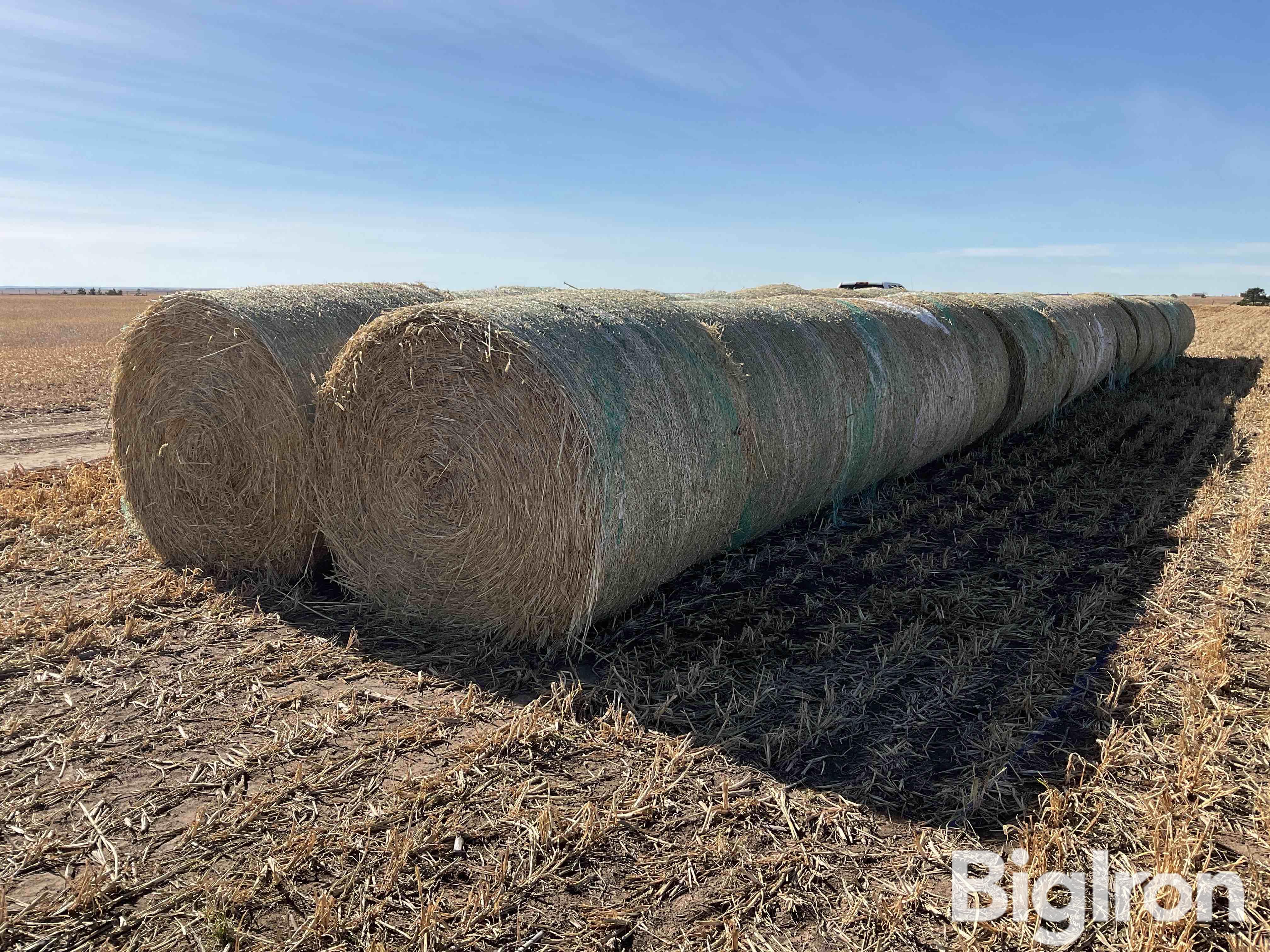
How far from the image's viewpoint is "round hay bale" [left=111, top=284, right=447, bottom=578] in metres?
4.98

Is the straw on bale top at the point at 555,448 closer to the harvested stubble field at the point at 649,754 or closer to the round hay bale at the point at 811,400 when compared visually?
the round hay bale at the point at 811,400

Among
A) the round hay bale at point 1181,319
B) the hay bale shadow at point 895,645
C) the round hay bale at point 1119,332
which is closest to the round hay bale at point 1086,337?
the round hay bale at point 1119,332

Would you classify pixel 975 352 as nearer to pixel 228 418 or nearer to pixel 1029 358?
pixel 1029 358

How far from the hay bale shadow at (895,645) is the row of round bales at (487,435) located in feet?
0.81

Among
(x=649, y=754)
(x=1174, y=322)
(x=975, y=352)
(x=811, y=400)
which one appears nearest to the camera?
(x=649, y=754)

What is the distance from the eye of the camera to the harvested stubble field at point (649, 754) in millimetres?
2500

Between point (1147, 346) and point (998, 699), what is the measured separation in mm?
15264

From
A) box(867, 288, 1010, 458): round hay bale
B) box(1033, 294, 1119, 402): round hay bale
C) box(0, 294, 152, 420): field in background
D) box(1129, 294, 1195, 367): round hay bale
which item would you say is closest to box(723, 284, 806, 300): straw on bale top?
box(867, 288, 1010, 458): round hay bale

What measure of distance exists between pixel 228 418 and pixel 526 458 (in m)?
2.04

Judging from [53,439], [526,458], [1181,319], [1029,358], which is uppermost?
[1181,319]

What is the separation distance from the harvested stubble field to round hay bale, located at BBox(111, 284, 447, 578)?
0.98ft

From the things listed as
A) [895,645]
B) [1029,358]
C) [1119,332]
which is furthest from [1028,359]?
[1119,332]

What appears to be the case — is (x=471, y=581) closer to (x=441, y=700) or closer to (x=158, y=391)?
(x=441, y=700)

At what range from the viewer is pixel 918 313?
777 centimetres
